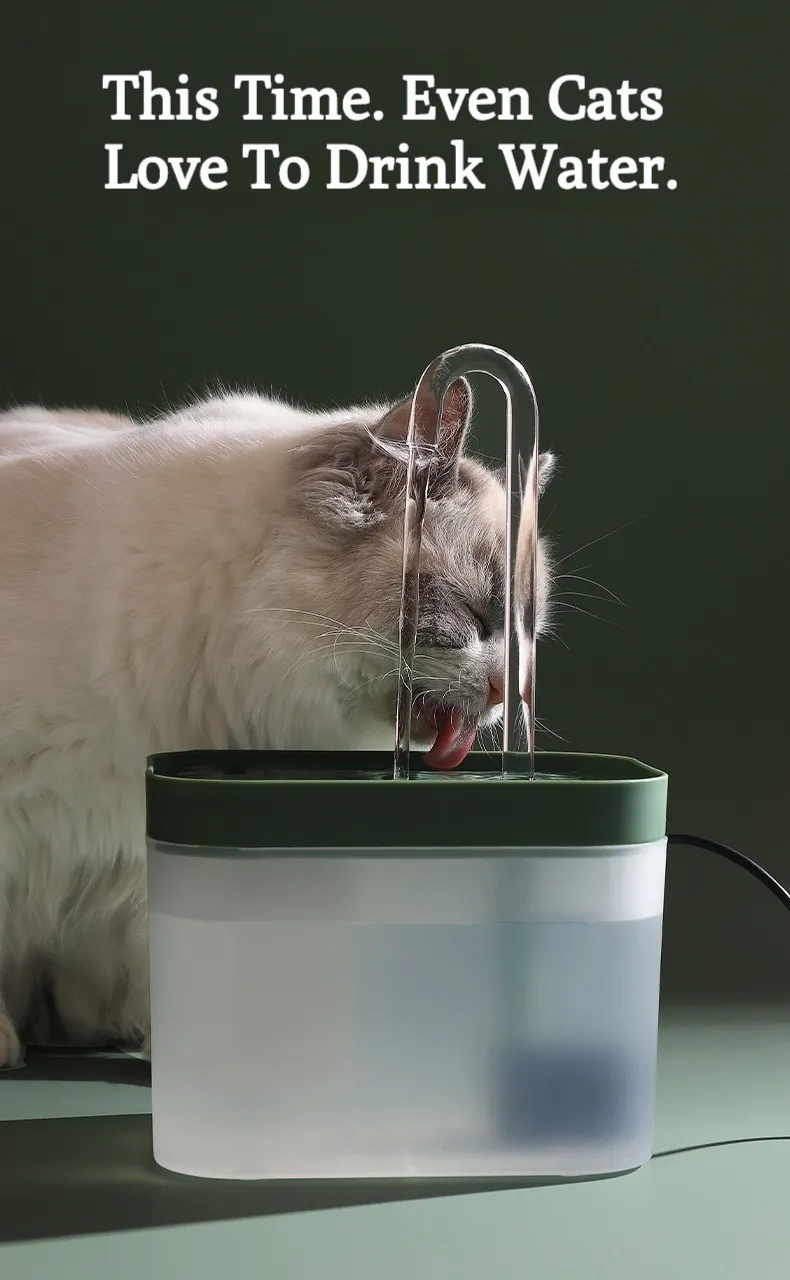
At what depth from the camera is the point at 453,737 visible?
1.62 m

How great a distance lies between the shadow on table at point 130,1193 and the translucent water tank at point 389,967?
0.05 ft

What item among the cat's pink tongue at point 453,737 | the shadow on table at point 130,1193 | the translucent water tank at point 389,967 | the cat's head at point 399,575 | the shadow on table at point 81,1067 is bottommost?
the shadow on table at point 81,1067

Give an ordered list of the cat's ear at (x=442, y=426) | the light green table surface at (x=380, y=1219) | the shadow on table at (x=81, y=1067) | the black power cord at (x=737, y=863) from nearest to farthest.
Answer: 1. the light green table surface at (x=380, y=1219)
2. the black power cord at (x=737, y=863)
3. the cat's ear at (x=442, y=426)
4. the shadow on table at (x=81, y=1067)

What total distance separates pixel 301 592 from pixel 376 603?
0.08m

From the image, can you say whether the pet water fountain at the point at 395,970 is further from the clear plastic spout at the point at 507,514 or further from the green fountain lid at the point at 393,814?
the clear plastic spout at the point at 507,514

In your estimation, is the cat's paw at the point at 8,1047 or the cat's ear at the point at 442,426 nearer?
the cat's ear at the point at 442,426

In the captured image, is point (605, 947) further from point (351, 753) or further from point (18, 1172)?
point (18, 1172)

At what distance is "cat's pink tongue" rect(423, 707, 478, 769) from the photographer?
1.60 m

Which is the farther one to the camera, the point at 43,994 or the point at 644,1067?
the point at 43,994

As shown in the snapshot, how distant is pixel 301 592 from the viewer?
5.32 feet

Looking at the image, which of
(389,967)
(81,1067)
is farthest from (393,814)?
(81,1067)

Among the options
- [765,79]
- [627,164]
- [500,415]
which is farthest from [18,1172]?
[765,79]

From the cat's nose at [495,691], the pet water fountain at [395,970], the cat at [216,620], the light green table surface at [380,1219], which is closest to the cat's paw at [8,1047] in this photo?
the cat at [216,620]

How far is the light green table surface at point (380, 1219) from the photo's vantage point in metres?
1.19
